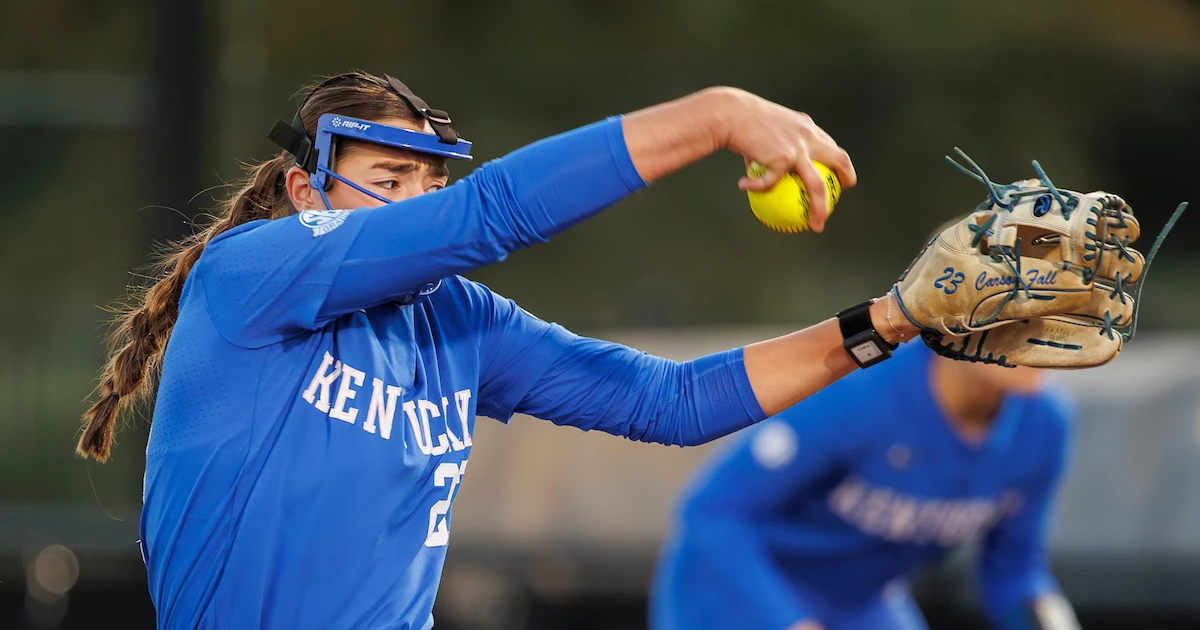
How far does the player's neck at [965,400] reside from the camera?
12.8ft

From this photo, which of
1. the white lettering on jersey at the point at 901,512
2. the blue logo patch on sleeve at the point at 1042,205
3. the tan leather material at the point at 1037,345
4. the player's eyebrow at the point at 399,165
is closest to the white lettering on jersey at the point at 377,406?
the player's eyebrow at the point at 399,165

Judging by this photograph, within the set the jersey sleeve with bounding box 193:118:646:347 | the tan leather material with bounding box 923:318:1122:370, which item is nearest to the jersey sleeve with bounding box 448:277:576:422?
the jersey sleeve with bounding box 193:118:646:347

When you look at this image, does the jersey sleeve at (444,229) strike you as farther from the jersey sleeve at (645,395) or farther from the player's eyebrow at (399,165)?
the jersey sleeve at (645,395)

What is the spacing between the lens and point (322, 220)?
194cm

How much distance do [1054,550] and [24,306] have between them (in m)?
5.53

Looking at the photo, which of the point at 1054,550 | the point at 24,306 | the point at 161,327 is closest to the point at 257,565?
the point at 161,327

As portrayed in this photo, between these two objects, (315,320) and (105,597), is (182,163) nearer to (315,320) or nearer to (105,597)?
(105,597)

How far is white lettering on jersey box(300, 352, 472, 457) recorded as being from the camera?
1998mm

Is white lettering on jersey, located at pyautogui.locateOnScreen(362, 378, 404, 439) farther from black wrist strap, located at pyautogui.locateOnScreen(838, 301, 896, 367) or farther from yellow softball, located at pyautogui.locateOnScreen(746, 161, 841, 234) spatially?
black wrist strap, located at pyautogui.locateOnScreen(838, 301, 896, 367)

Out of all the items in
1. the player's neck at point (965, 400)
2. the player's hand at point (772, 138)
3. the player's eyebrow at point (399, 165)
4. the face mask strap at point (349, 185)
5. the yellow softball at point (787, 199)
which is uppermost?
the player's hand at point (772, 138)

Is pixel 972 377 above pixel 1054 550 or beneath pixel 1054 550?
above

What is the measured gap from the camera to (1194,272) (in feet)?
23.9

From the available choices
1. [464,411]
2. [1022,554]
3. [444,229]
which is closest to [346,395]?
[464,411]

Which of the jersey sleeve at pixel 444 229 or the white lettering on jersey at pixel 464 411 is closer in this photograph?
the jersey sleeve at pixel 444 229
